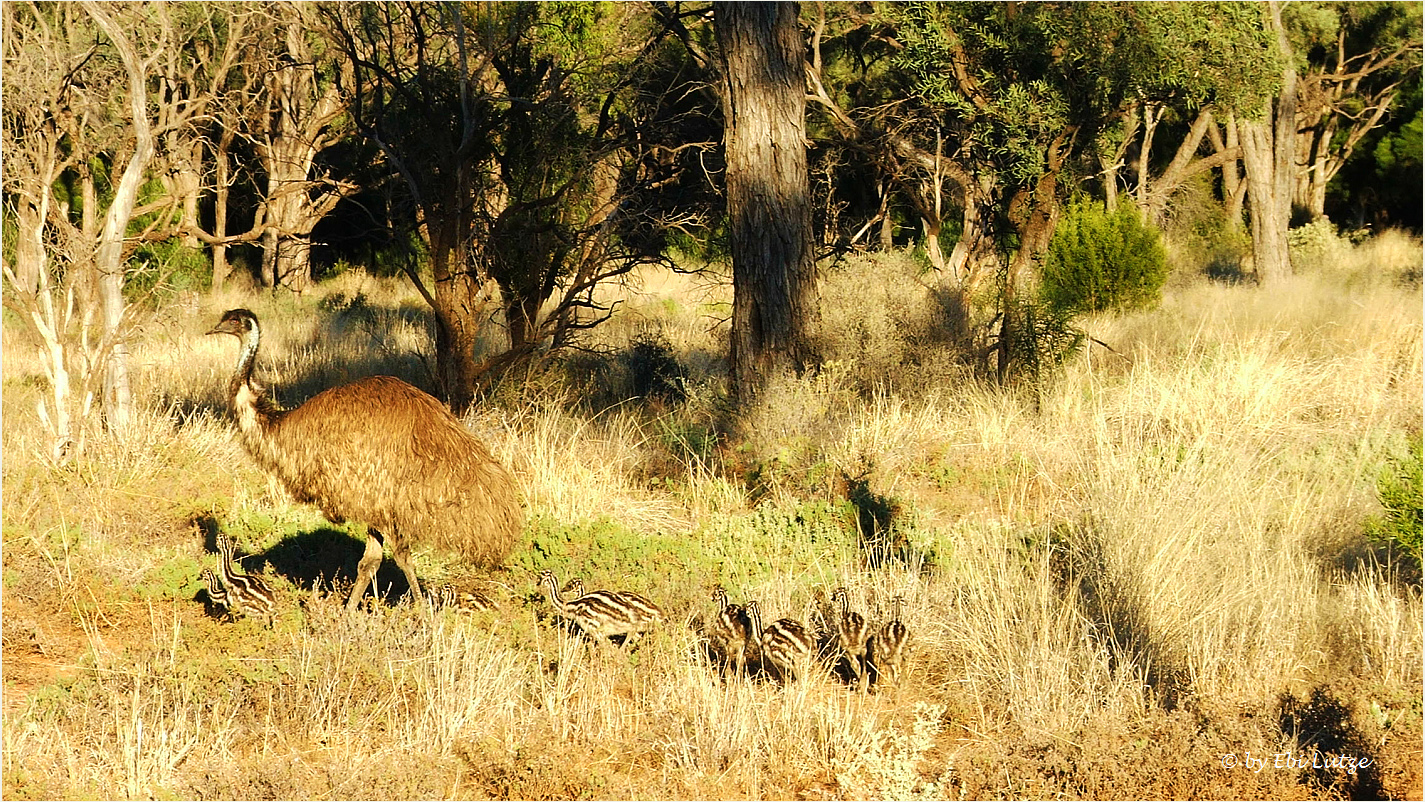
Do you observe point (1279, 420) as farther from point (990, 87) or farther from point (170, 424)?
point (990, 87)

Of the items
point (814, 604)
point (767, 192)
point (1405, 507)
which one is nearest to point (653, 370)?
point (767, 192)

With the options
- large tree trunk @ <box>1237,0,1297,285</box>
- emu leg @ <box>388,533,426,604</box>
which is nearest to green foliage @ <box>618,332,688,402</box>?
emu leg @ <box>388,533,426,604</box>

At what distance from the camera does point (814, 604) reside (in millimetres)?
7258

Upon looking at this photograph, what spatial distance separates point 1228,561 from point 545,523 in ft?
12.9

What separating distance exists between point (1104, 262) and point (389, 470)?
12057mm

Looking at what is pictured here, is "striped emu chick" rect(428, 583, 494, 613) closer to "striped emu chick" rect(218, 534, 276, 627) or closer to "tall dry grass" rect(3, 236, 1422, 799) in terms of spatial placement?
"tall dry grass" rect(3, 236, 1422, 799)

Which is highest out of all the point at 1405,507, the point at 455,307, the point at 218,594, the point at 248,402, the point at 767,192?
the point at 767,192

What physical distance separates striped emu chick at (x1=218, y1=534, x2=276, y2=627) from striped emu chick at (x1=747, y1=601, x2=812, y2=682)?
8.07 feet

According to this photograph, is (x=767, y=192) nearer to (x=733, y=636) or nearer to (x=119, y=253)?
(x=119, y=253)

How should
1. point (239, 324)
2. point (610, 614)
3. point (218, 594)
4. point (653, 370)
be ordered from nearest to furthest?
point (610, 614) < point (218, 594) < point (239, 324) < point (653, 370)

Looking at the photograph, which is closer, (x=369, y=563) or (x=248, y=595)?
(x=248, y=595)

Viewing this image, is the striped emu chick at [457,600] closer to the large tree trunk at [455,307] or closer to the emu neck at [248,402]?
the emu neck at [248,402]

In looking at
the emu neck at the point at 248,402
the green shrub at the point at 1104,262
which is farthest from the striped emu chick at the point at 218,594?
the green shrub at the point at 1104,262

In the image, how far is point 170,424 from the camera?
10.1 m
